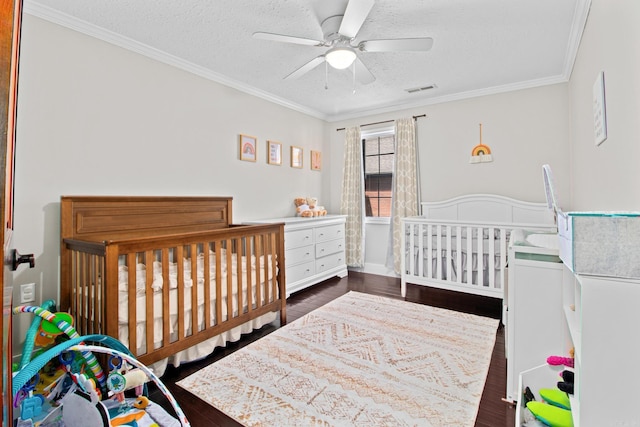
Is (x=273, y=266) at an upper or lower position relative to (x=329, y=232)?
lower

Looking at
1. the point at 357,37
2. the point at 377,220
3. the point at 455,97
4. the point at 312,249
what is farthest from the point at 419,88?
the point at 312,249

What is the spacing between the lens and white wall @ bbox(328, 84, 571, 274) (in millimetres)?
3262

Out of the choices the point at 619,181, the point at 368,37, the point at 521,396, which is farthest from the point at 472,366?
the point at 368,37

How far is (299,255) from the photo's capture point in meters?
3.55

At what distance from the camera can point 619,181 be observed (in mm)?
1524

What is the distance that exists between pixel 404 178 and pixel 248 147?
202 cm

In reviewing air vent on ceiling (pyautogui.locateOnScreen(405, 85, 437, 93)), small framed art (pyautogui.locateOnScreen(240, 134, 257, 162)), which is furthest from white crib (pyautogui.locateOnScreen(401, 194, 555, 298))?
small framed art (pyautogui.locateOnScreen(240, 134, 257, 162))

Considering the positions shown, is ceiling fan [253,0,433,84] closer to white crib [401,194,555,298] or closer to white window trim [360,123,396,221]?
white crib [401,194,555,298]

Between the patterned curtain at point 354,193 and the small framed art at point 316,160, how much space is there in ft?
1.37

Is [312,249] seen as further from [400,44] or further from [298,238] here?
[400,44]

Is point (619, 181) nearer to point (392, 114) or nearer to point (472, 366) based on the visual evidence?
point (472, 366)

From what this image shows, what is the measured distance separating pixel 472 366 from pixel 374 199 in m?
2.86

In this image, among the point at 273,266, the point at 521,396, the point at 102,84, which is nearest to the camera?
the point at 521,396

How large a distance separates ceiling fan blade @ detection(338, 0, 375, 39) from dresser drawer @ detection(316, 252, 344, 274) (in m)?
2.55
